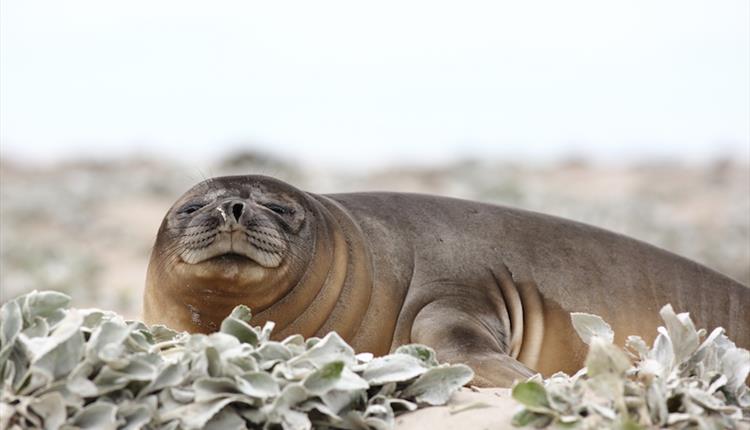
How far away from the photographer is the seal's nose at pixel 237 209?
160 inches

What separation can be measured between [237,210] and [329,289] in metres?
0.57

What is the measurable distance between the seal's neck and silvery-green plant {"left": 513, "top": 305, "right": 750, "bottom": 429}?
54.2 inches

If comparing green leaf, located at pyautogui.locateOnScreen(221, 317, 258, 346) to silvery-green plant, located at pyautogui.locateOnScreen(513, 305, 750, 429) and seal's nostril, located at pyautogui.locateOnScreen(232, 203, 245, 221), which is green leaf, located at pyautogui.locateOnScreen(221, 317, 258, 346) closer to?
silvery-green plant, located at pyautogui.locateOnScreen(513, 305, 750, 429)

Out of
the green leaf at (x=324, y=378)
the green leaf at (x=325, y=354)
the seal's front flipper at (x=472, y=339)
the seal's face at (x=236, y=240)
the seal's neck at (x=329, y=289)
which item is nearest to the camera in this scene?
the green leaf at (x=324, y=378)

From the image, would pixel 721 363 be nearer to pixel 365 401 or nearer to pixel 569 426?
pixel 569 426

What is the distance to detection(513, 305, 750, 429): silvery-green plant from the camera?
286cm

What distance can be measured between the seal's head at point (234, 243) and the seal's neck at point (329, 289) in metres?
0.05

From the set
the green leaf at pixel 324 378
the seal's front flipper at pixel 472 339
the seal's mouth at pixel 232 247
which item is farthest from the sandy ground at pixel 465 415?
the seal's mouth at pixel 232 247

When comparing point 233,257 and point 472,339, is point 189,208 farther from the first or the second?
point 472,339

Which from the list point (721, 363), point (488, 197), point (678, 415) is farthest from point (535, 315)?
point (488, 197)

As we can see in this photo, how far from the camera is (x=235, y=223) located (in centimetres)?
404

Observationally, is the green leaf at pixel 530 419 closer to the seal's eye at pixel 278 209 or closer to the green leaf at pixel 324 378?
the green leaf at pixel 324 378

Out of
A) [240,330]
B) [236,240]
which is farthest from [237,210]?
[240,330]

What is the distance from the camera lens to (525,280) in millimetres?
4867
